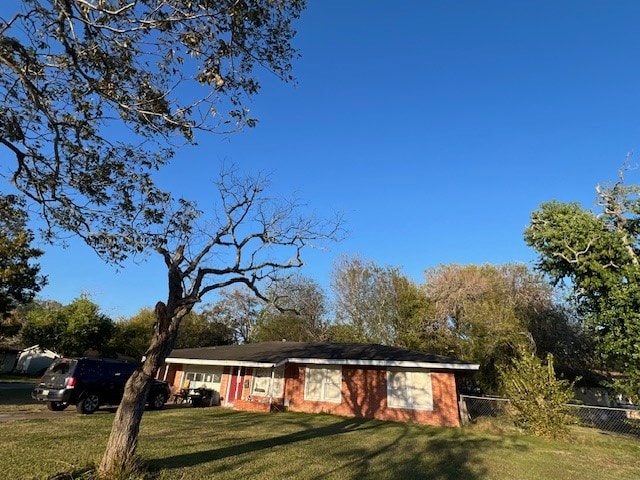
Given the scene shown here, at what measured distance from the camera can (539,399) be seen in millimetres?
14633

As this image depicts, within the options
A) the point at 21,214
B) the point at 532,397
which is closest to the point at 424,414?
the point at 532,397

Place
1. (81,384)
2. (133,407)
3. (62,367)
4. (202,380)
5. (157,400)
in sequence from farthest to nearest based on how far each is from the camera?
(202,380) → (157,400) → (62,367) → (81,384) → (133,407)

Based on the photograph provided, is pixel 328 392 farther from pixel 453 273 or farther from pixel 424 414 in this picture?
pixel 453 273

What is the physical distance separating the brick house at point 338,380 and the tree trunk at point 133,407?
1241cm

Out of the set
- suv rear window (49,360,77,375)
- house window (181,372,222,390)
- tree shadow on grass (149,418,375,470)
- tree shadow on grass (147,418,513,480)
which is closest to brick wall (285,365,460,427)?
tree shadow on grass (147,418,513,480)

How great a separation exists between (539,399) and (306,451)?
32.5ft

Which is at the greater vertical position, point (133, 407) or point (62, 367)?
point (62, 367)

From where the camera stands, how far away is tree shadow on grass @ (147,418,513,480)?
7629 mm

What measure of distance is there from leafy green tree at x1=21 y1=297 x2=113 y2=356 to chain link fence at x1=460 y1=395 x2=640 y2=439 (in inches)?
1245

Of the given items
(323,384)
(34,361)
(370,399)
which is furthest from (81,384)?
(34,361)

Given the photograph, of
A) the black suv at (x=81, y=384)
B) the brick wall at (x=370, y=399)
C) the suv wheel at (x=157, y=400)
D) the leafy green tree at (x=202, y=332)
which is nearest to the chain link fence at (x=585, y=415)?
the brick wall at (x=370, y=399)

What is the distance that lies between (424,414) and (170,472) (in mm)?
13432

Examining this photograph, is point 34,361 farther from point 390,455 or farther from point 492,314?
point 390,455

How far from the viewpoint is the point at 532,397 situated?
1489cm
